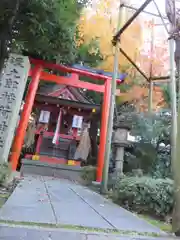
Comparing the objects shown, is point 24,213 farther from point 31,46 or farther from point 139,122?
point 139,122

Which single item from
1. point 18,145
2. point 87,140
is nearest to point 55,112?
point 87,140

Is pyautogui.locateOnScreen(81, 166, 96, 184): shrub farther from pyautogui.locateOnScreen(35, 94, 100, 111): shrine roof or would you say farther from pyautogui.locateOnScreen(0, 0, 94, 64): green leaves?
pyautogui.locateOnScreen(0, 0, 94, 64): green leaves

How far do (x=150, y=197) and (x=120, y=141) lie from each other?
458cm

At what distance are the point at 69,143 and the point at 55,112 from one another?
2.03m

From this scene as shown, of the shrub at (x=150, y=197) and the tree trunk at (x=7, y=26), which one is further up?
the tree trunk at (x=7, y=26)

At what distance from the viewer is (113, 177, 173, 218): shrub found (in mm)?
4332

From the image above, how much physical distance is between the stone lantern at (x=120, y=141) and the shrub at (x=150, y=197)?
4.05 meters

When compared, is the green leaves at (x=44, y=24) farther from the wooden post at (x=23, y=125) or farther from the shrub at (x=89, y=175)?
the shrub at (x=89, y=175)

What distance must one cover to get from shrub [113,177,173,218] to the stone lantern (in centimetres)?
405

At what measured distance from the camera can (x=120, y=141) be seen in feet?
29.3

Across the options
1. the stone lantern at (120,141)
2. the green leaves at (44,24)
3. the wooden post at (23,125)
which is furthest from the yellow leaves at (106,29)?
the stone lantern at (120,141)

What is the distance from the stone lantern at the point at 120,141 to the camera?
8849 millimetres

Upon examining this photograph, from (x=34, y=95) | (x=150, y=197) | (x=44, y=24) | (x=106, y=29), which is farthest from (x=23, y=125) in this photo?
(x=106, y=29)

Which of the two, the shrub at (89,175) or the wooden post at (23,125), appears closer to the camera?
the wooden post at (23,125)
